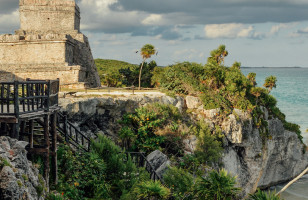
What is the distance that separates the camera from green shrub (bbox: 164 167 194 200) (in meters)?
13.2

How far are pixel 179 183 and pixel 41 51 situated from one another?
19.9 metres

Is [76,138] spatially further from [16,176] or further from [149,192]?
[16,176]

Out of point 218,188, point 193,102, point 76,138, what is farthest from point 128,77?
point 218,188

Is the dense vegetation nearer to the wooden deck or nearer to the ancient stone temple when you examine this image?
Answer: the wooden deck

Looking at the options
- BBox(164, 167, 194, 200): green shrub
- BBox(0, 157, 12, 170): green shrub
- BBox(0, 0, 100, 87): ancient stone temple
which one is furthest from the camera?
BBox(0, 0, 100, 87): ancient stone temple

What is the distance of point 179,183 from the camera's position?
1411 centimetres

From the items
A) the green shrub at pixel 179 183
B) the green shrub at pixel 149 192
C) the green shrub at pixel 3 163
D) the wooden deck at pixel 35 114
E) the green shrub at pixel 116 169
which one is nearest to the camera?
the green shrub at pixel 3 163

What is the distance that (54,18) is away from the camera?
3244cm

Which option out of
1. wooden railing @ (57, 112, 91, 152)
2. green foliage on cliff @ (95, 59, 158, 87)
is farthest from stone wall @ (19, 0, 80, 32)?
wooden railing @ (57, 112, 91, 152)

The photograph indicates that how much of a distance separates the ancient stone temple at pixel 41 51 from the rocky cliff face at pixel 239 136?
663 cm

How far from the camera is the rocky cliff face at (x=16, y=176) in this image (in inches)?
293

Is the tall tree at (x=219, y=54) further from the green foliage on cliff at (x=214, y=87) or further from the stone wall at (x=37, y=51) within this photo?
the stone wall at (x=37, y=51)

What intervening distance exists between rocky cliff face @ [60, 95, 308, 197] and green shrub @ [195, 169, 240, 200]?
32.7 ft

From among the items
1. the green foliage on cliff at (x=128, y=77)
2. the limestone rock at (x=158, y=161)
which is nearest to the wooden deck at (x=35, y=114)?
the limestone rock at (x=158, y=161)
